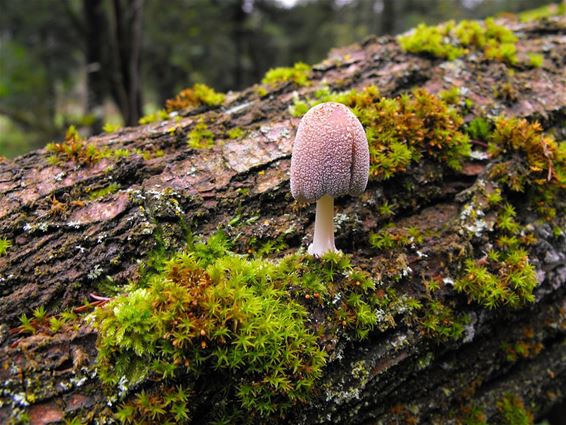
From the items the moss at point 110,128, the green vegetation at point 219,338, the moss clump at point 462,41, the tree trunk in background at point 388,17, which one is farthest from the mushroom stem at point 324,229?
the tree trunk in background at point 388,17

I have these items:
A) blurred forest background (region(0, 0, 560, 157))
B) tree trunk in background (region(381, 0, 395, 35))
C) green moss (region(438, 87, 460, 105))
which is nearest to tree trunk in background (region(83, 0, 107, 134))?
blurred forest background (region(0, 0, 560, 157))

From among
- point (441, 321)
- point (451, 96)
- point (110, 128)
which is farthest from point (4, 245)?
point (451, 96)

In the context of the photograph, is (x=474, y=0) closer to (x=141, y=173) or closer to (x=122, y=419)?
(x=141, y=173)

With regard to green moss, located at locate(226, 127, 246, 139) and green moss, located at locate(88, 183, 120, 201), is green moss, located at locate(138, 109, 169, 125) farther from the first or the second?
green moss, located at locate(88, 183, 120, 201)

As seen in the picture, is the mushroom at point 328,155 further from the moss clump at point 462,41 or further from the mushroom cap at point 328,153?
the moss clump at point 462,41

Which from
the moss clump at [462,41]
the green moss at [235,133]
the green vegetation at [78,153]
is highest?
the moss clump at [462,41]

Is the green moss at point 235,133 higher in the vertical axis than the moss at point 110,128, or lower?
lower

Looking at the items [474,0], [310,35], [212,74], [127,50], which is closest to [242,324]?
[127,50]
